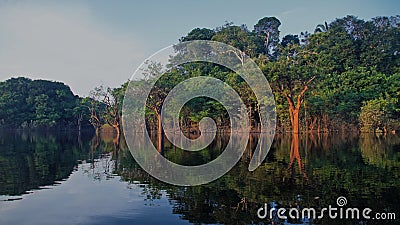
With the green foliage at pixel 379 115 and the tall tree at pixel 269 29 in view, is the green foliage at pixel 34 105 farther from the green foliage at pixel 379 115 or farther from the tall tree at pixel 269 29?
the green foliage at pixel 379 115

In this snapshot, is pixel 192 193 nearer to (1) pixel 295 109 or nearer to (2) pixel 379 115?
(1) pixel 295 109

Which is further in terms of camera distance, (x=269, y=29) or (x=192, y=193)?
(x=269, y=29)

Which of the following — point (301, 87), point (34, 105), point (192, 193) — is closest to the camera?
point (192, 193)

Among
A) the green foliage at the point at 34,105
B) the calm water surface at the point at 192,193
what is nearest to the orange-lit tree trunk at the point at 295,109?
the calm water surface at the point at 192,193

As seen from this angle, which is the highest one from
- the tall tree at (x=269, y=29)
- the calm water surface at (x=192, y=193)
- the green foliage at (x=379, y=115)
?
the tall tree at (x=269, y=29)

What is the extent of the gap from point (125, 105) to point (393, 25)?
34.6 meters

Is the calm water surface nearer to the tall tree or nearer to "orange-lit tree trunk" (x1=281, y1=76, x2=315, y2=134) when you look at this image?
"orange-lit tree trunk" (x1=281, y1=76, x2=315, y2=134)

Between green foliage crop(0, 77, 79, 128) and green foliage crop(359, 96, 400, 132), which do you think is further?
green foliage crop(0, 77, 79, 128)

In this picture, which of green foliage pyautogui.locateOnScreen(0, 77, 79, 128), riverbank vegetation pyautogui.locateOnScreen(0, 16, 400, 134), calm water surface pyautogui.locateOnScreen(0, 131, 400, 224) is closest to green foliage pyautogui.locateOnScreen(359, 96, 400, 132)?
riverbank vegetation pyautogui.locateOnScreen(0, 16, 400, 134)

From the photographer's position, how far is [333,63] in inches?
1644

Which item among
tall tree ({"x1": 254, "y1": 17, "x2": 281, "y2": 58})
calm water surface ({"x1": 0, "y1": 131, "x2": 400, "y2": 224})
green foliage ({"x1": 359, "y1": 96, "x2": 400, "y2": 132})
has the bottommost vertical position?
calm water surface ({"x1": 0, "y1": 131, "x2": 400, "y2": 224})

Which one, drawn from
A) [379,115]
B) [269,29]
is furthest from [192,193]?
[269,29]

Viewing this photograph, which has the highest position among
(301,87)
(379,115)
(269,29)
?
(269,29)

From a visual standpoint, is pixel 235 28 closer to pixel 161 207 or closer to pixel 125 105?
pixel 125 105
